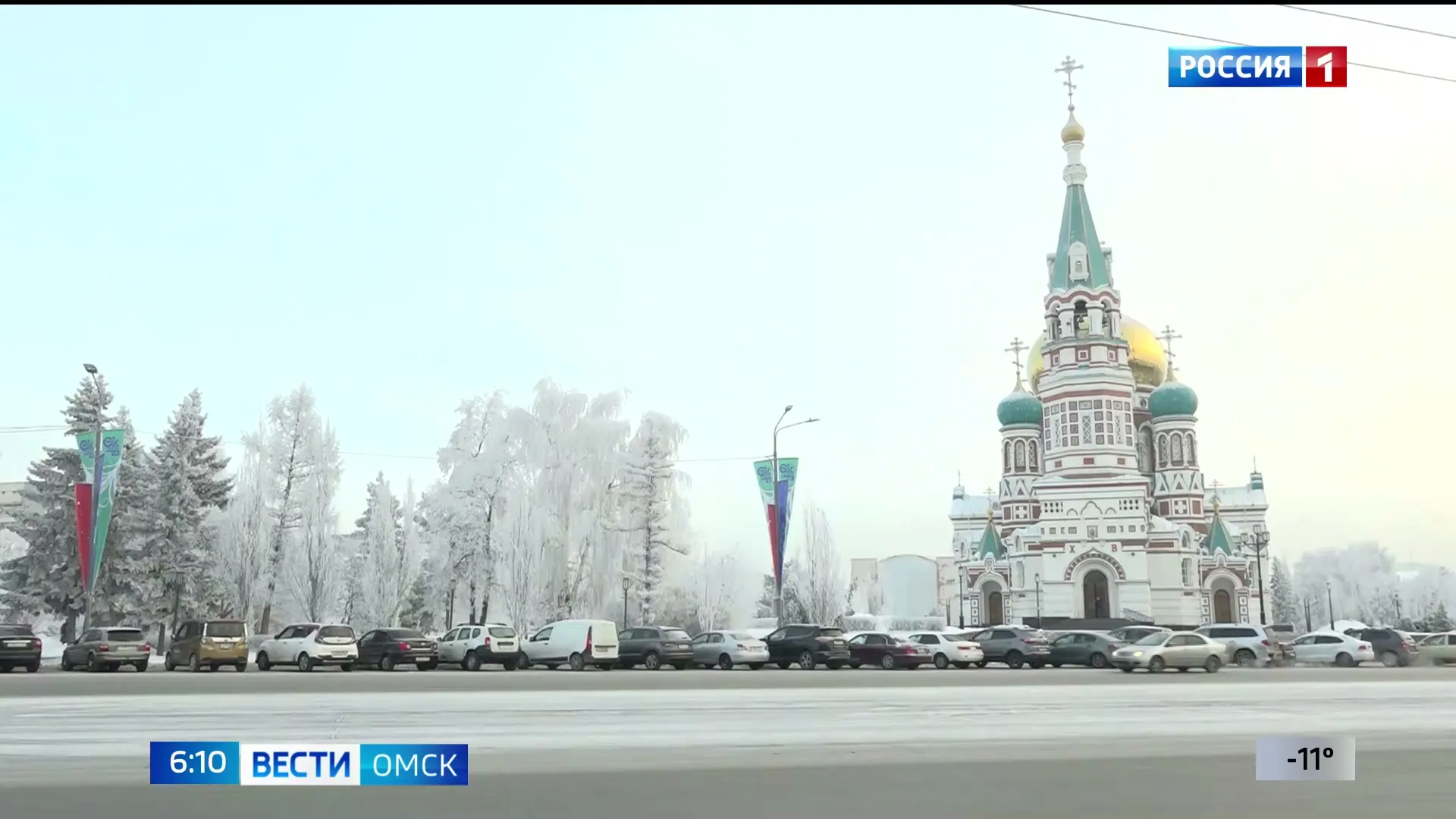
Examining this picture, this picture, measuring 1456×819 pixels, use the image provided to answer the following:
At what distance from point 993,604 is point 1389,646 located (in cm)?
3410

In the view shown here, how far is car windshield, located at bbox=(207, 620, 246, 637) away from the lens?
31.7 metres

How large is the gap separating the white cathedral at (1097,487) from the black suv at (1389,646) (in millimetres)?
20817

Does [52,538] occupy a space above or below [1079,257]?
below

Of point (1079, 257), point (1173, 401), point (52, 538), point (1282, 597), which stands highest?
point (1079, 257)

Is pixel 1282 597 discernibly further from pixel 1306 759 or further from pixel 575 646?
pixel 1306 759

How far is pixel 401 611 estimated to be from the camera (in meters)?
58.8

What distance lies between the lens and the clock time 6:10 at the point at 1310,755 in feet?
37.4

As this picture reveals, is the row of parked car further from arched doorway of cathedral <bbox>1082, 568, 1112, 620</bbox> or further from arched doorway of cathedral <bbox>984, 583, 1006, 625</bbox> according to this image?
arched doorway of cathedral <bbox>984, 583, 1006, 625</bbox>

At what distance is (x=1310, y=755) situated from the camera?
38.6 ft

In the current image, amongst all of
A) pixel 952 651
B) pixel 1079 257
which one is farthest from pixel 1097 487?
pixel 952 651

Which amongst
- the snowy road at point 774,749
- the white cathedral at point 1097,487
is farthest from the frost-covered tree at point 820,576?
the snowy road at point 774,749

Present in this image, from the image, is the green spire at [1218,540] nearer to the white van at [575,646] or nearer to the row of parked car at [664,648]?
the row of parked car at [664,648]

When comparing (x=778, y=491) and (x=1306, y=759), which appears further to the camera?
(x=778, y=491)

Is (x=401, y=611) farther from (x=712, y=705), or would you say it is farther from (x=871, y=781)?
(x=871, y=781)
